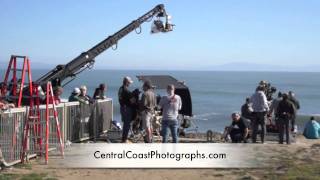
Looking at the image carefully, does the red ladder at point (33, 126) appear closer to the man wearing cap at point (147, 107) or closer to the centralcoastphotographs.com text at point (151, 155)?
the centralcoastphotographs.com text at point (151, 155)

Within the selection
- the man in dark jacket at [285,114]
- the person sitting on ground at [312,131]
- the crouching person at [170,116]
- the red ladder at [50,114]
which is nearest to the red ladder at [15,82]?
the red ladder at [50,114]

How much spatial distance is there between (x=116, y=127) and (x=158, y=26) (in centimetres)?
398

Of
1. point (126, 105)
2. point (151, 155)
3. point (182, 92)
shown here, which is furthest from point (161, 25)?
point (151, 155)

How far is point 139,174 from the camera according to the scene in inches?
420

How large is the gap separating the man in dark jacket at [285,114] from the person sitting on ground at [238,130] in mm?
1317

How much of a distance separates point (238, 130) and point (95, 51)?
227 inches

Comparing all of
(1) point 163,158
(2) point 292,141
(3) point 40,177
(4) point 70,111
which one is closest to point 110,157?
(1) point 163,158

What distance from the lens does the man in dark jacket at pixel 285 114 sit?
16.0 m

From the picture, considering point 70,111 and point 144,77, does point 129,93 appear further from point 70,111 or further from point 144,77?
point 144,77

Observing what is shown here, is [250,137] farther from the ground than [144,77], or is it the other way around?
[144,77]

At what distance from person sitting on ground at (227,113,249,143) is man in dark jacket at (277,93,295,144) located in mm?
1317

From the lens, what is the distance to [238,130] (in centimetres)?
1523

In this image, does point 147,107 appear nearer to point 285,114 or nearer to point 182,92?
point 285,114

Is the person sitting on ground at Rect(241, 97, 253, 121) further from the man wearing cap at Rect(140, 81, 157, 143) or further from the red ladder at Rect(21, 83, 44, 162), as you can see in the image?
the red ladder at Rect(21, 83, 44, 162)
